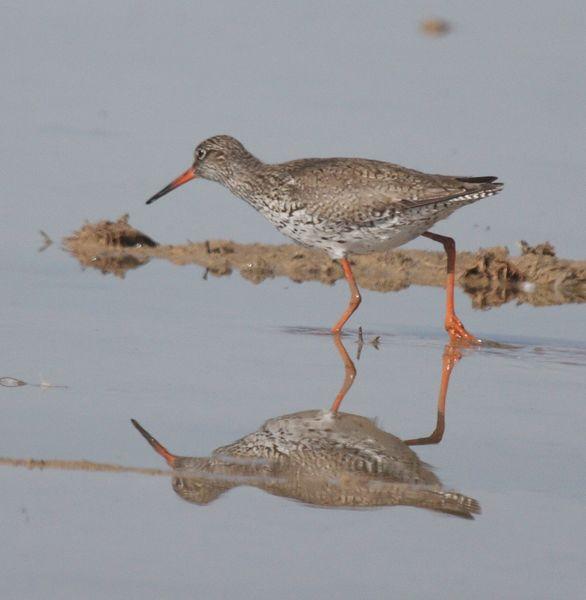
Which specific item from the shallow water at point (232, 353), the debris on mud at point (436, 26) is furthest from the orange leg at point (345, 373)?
the debris on mud at point (436, 26)

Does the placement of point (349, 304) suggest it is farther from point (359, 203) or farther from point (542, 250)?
point (542, 250)

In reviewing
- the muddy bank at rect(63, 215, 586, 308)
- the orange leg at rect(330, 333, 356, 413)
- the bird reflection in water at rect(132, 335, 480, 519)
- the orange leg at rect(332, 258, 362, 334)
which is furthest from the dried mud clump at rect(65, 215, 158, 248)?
the bird reflection in water at rect(132, 335, 480, 519)

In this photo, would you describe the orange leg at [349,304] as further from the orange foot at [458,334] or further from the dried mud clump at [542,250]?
the dried mud clump at [542,250]

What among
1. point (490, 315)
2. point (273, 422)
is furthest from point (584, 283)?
point (273, 422)

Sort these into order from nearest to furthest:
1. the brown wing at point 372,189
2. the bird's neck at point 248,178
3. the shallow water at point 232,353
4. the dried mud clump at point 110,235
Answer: the shallow water at point 232,353
the brown wing at point 372,189
the bird's neck at point 248,178
the dried mud clump at point 110,235

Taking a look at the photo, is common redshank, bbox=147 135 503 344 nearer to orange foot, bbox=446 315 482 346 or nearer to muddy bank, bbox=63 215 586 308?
orange foot, bbox=446 315 482 346

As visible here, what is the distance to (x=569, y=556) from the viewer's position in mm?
5902

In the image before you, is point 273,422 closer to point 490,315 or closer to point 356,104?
point 490,315

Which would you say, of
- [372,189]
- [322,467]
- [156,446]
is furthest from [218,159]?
[322,467]

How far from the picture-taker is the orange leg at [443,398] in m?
7.50

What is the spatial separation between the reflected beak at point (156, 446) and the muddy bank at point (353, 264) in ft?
14.7

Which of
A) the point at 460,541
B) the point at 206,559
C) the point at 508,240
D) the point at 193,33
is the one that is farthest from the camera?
the point at 193,33

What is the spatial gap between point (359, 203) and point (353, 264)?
191 centimetres

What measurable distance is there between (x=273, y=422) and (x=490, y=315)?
13.4 ft
